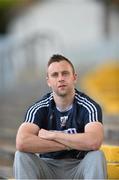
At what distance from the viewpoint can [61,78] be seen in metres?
6.06

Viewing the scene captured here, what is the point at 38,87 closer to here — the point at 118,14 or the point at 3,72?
the point at 3,72

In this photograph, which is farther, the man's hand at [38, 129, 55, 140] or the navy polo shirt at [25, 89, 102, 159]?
the navy polo shirt at [25, 89, 102, 159]

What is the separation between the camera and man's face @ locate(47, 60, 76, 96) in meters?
6.07

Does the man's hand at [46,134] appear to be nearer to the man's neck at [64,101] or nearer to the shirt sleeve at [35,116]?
the shirt sleeve at [35,116]

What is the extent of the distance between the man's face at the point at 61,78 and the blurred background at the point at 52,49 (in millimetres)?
4381

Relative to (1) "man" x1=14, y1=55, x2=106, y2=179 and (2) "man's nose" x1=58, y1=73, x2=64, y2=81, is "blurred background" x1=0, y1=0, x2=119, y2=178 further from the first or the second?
(2) "man's nose" x1=58, y1=73, x2=64, y2=81

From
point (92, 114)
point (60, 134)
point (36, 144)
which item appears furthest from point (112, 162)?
point (36, 144)

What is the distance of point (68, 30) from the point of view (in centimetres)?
1920

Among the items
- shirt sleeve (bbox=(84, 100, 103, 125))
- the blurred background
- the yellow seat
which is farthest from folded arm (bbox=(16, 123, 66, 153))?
the blurred background

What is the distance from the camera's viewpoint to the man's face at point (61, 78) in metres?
6.07

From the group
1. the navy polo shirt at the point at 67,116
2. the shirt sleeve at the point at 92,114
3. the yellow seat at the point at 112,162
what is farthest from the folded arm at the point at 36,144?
the yellow seat at the point at 112,162

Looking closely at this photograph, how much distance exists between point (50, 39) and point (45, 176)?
1139cm

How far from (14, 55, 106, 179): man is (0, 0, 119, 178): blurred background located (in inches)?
168

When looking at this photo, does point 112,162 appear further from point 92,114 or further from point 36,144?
point 36,144
